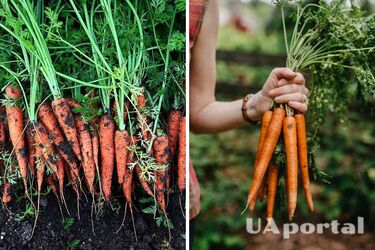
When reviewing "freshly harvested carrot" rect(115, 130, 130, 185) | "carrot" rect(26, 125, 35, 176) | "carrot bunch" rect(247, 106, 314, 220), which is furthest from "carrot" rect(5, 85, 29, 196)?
"carrot bunch" rect(247, 106, 314, 220)

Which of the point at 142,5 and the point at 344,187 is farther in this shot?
the point at 142,5

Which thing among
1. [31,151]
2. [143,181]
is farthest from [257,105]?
[31,151]

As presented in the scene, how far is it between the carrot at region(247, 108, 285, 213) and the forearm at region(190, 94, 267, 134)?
0.06 m

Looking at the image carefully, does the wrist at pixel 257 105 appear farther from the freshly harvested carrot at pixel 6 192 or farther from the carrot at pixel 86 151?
the freshly harvested carrot at pixel 6 192

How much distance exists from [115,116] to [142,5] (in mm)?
443

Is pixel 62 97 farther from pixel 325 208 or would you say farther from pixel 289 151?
pixel 325 208

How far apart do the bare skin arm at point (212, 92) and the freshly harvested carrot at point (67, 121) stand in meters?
0.53

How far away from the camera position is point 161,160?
218 centimetres

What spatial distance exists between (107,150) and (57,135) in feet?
0.68

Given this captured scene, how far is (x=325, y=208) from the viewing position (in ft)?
6.51

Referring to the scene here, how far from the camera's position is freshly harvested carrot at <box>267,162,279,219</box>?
1.90 metres


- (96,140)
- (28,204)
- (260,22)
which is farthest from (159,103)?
(28,204)

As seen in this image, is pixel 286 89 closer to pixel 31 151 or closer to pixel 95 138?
pixel 95 138

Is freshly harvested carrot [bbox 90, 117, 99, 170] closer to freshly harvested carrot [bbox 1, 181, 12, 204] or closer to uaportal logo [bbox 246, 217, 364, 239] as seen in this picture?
freshly harvested carrot [bbox 1, 181, 12, 204]
